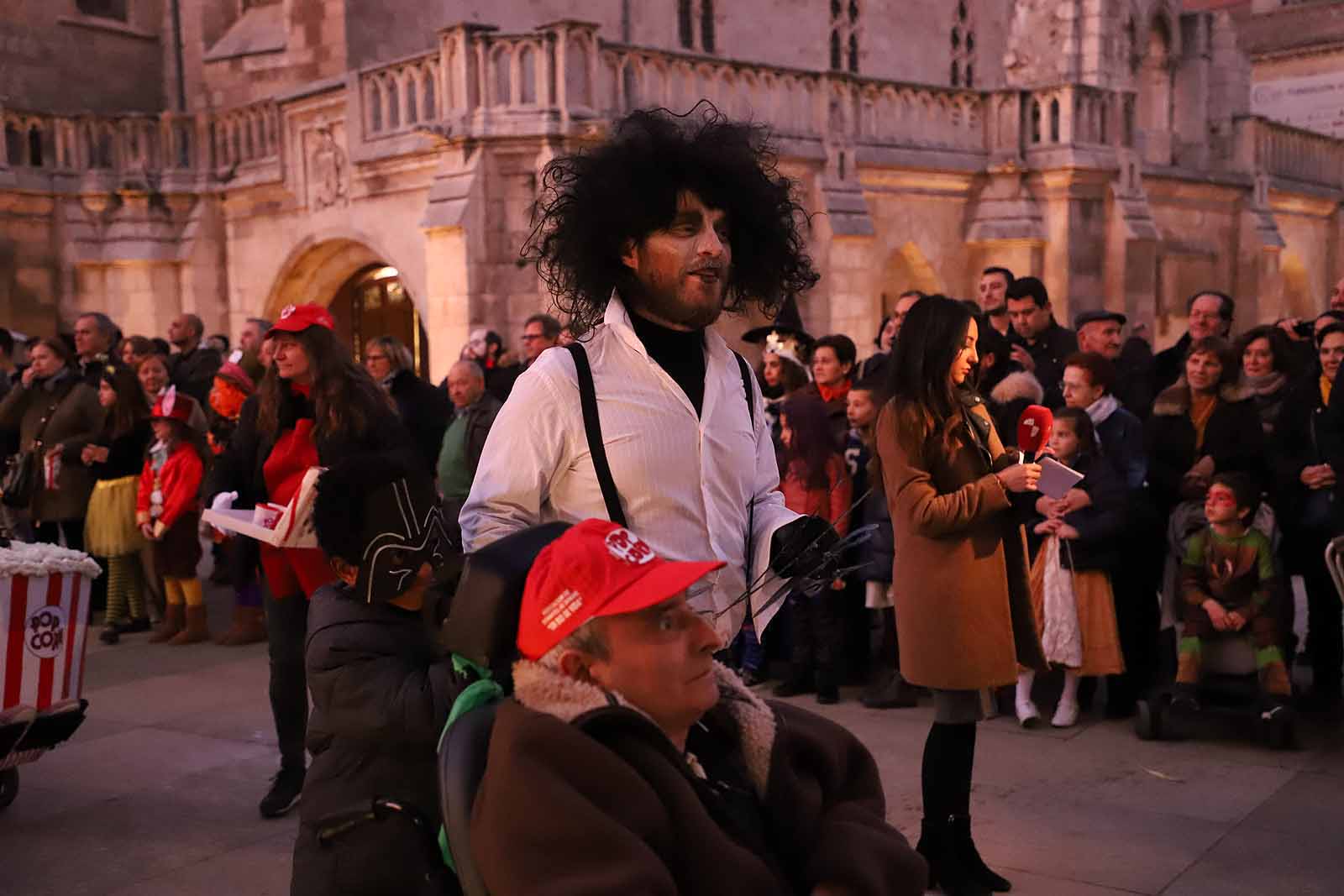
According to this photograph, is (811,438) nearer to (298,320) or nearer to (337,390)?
(337,390)

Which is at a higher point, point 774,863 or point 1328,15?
point 1328,15

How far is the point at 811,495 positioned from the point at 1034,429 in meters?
2.74

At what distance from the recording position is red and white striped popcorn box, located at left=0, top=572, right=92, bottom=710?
519 centimetres

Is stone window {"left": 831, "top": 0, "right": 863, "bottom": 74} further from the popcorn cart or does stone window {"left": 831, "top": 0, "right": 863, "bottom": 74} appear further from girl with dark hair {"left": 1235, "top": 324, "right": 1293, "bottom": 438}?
the popcorn cart

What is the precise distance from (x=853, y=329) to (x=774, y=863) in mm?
13591

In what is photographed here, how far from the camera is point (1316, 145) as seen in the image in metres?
24.9

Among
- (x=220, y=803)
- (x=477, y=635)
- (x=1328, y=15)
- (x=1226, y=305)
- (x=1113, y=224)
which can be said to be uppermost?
(x=1328, y=15)

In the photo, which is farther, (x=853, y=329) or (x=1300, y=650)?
(x=853, y=329)

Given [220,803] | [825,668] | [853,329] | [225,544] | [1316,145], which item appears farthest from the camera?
[1316,145]

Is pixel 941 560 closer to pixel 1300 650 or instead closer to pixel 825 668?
pixel 825 668

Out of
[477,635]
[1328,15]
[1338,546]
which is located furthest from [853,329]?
[1328,15]

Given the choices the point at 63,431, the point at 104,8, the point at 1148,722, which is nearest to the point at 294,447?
the point at 1148,722

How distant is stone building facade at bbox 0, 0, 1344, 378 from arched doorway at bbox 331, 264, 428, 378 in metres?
0.04

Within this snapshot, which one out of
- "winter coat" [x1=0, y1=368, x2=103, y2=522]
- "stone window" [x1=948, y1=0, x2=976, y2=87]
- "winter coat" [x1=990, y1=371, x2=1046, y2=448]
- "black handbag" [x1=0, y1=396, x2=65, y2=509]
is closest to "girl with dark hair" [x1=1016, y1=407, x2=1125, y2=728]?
"winter coat" [x1=990, y1=371, x2=1046, y2=448]
